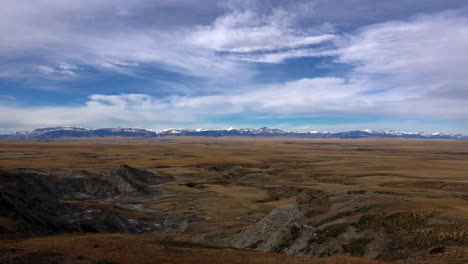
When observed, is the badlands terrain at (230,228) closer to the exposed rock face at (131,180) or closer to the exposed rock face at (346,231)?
the exposed rock face at (346,231)

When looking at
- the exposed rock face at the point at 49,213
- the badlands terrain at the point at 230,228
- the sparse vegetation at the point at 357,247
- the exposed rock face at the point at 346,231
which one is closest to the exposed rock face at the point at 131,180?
the badlands terrain at the point at 230,228

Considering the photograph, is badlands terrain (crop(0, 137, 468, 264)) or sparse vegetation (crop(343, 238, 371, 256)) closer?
badlands terrain (crop(0, 137, 468, 264))

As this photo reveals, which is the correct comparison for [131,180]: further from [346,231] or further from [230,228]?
[346,231]

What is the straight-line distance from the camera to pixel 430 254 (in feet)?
78.2

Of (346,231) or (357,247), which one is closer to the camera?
(357,247)

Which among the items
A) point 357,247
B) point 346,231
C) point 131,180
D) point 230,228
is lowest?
point 230,228

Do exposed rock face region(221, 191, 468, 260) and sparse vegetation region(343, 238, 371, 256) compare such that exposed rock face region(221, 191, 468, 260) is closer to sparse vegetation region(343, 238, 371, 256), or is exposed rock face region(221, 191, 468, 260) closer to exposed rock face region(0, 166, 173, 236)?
sparse vegetation region(343, 238, 371, 256)

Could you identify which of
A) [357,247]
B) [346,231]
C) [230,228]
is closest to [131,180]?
[230,228]

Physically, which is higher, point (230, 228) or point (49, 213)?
point (49, 213)

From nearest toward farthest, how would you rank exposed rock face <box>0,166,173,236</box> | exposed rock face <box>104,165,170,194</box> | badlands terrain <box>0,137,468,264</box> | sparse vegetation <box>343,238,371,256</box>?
badlands terrain <box>0,137,468,264</box>
sparse vegetation <box>343,238,371,256</box>
exposed rock face <box>0,166,173,236</box>
exposed rock face <box>104,165,170,194</box>

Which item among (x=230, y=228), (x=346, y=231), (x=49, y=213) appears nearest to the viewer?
(x=346, y=231)

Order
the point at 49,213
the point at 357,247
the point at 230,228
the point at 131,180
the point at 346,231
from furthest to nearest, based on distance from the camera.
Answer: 1. the point at 131,180
2. the point at 230,228
3. the point at 49,213
4. the point at 346,231
5. the point at 357,247

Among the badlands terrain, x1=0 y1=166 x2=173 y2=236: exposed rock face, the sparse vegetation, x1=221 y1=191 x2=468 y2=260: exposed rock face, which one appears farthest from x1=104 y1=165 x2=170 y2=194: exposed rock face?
the sparse vegetation

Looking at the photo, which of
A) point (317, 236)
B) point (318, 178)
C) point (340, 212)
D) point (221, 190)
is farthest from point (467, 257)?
point (318, 178)
